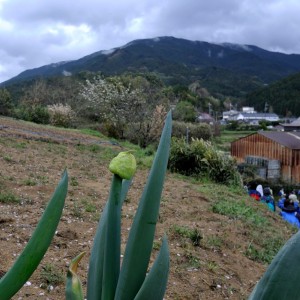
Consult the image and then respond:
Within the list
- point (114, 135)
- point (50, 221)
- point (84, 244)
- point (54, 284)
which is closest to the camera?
point (50, 221)

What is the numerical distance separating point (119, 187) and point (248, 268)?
3237 millimetres

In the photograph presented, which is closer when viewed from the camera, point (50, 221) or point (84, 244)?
point (50, 221)

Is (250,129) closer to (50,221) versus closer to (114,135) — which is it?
(114,135)

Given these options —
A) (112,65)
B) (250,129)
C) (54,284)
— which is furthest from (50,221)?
(112,65)

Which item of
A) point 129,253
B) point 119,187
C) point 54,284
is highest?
point 119,187

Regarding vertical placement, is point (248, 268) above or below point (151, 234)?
below

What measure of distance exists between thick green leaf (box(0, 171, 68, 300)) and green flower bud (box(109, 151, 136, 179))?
0.11m

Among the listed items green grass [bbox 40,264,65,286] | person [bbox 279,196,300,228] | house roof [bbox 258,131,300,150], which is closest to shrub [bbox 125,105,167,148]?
house roof [bbox 258,131,300,150]

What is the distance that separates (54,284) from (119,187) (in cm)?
208

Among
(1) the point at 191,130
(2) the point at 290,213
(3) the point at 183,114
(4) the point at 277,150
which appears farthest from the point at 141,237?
(3) the point at 183,114

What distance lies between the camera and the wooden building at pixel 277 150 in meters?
20.1

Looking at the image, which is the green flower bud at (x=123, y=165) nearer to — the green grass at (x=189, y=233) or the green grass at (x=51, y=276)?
the green grass at (x=51, y=276)

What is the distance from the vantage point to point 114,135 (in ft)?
65.4

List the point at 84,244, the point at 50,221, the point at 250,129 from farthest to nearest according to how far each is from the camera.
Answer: the point at 250,129 < the point at 84,244 < the point at 50,221
